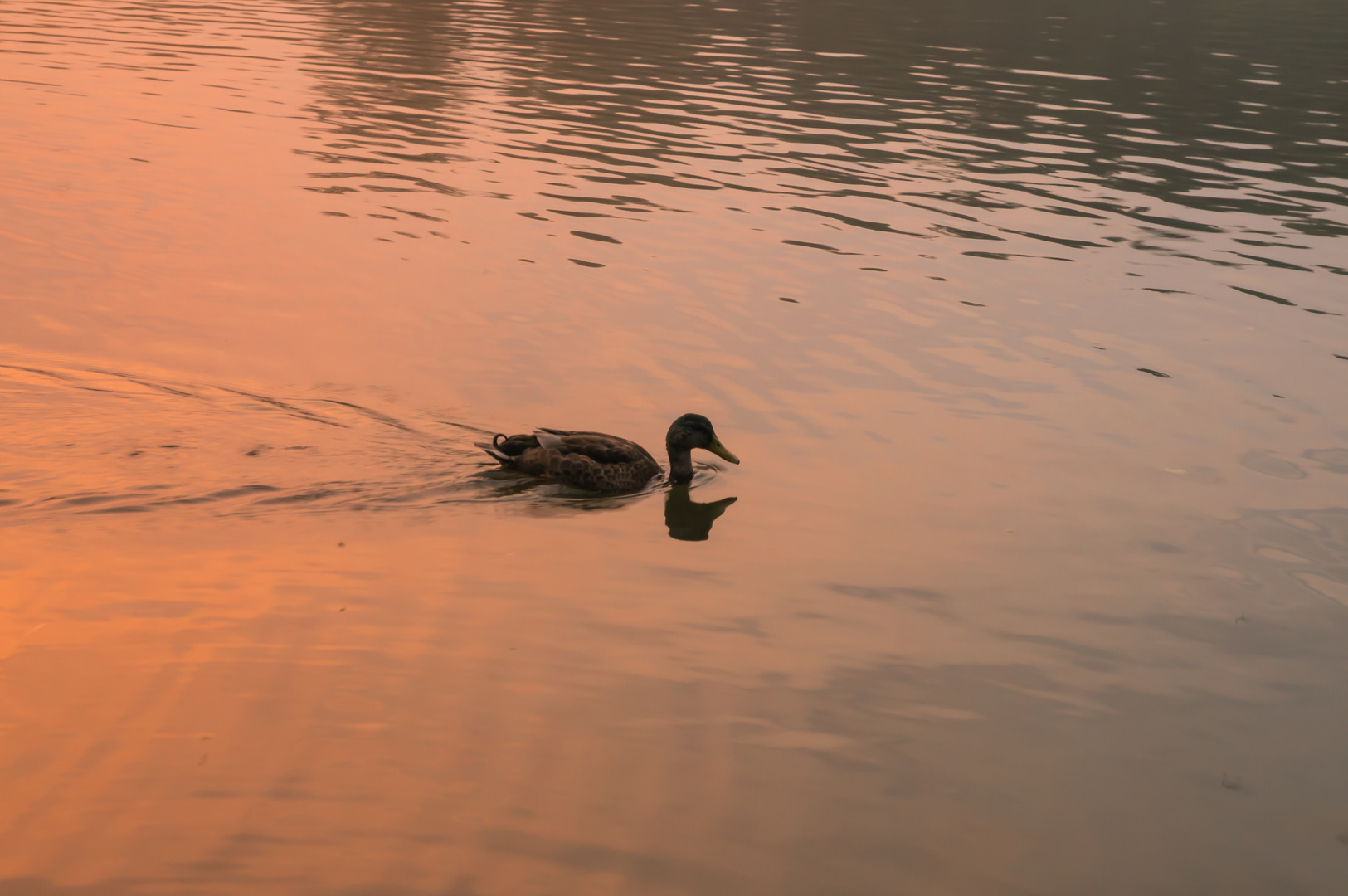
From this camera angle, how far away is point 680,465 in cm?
1073

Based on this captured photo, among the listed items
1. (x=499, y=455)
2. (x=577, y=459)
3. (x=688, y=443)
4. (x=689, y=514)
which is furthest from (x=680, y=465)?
(x=499, y=455)

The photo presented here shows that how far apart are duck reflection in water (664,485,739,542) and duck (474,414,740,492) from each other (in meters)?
0.22

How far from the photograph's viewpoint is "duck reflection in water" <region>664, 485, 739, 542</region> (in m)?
9.80

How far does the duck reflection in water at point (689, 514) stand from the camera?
9805 millimetres

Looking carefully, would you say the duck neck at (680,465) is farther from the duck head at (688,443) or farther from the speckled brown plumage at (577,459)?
the speckled brown plumage at (577,459)

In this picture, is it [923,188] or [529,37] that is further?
[529,37]

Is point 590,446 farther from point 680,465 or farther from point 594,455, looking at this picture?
point 680,465

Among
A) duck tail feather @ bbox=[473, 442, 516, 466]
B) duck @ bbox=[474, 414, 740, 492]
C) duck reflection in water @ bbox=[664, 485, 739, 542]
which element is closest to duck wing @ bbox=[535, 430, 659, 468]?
duck @ bbox=[474, 414, 740, 492]

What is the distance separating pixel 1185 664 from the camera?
7.96 meters

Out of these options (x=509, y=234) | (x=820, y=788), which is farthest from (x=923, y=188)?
(x=820, y=788)

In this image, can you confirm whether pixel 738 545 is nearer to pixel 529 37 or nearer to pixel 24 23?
pixel 529 37

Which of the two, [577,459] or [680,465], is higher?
[577,459]

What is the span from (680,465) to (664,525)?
86cm

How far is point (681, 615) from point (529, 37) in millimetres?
32050
